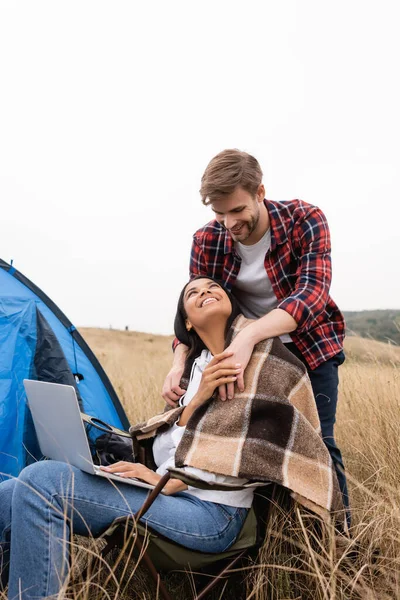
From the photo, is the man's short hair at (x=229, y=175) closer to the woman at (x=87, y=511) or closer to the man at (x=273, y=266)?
the man at (x=273, y=266)

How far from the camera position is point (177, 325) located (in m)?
3.00

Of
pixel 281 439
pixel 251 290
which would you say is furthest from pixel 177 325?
pixel 281 439

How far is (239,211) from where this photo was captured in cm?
280

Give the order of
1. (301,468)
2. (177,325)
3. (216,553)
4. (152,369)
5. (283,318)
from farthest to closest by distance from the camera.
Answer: (152,369) < (177,325) < (283,318) < (301,468) < (216,553)

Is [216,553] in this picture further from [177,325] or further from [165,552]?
[177,325]

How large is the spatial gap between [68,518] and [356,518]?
1545 mm

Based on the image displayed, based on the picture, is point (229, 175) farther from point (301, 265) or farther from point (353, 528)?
point (353, 528)

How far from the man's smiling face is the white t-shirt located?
0.13 m

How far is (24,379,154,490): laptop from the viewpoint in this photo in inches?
84.0

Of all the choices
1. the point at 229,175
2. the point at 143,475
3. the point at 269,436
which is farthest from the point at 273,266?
the point at 143,475

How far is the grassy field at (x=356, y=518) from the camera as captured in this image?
6.99 feet

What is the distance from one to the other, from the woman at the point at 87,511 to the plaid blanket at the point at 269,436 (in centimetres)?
8

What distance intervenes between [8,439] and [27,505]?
1.75 m

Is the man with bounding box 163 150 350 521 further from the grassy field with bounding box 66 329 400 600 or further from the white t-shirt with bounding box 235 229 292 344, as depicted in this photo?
the grassy field with bounding box 66 329 400 600
